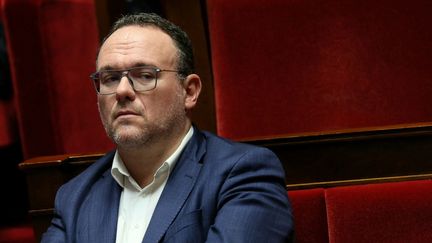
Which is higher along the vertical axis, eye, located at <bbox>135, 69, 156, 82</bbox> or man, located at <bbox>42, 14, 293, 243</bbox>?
eye, located at <bbox>135, 69, 156, 82</bbox>

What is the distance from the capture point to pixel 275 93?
2.12ft

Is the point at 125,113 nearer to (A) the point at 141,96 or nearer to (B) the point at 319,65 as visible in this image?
(A) the point at 141,96

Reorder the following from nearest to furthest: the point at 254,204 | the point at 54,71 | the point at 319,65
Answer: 1. the point at 254,204
2. the point at 319,65
3. the point at 54,71

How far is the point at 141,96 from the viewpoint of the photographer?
0.46 metres

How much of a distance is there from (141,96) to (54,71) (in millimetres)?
371

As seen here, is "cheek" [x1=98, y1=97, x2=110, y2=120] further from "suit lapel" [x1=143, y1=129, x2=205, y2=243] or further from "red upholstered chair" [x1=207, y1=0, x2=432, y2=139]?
"red upholstered chair" [x1=207, y1=0, x2=432, y2=139]

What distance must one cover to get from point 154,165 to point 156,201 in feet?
0.11

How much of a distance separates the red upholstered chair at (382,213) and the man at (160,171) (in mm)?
75

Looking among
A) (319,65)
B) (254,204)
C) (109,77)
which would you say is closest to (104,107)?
(109,77)

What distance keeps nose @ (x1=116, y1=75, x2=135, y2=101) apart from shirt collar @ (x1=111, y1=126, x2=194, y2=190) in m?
0.06

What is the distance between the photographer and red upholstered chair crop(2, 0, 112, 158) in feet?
2.55

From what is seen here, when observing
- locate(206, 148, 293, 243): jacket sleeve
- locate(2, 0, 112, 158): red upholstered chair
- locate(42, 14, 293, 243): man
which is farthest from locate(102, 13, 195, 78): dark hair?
locate(2, 0, 112, 158): red upholstered chair

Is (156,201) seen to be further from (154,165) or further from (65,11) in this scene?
(65,11)

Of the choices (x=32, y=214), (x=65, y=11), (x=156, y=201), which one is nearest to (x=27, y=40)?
(x=65, y=11)
